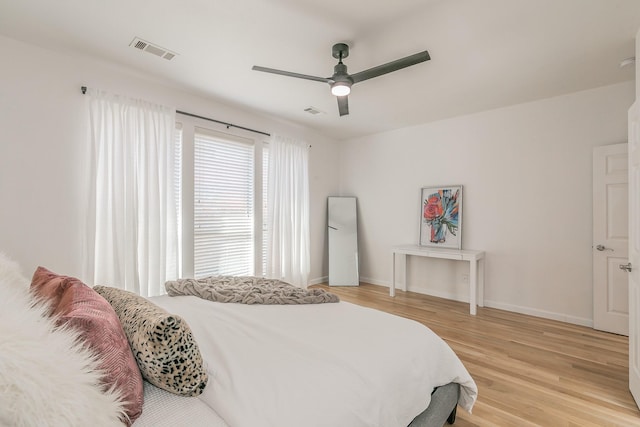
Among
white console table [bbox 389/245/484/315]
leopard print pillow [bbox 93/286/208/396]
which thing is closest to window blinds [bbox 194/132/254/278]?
white console table [bbox 389/245/484/315]

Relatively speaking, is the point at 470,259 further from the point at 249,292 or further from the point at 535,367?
the point at 249,292

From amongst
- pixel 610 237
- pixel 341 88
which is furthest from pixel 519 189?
pixel 341 88

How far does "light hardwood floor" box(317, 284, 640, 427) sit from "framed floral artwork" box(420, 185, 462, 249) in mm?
970

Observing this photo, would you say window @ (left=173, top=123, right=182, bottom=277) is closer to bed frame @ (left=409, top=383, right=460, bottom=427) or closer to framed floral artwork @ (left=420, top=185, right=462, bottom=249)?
bed frame @ (left=409, top=383, right=460, bottom=427)

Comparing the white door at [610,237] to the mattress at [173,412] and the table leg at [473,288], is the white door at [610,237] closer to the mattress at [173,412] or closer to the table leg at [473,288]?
the table leg at [473,288]

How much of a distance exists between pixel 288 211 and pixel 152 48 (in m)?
2.63

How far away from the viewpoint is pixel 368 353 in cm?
133

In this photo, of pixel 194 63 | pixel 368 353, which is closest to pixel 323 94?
pixel 194 63

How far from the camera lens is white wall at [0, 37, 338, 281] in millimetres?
2455

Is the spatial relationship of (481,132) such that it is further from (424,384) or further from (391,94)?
(424,384)

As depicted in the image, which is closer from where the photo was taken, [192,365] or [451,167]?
[192,365]

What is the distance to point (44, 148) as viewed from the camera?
2.61m

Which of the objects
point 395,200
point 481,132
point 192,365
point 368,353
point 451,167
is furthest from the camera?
point 395,200

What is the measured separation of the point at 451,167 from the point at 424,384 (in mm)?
3615
